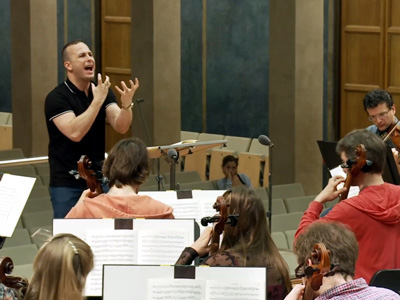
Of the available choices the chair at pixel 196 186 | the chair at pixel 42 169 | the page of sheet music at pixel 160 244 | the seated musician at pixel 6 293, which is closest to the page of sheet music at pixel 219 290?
the seated musician at pixel 6 293

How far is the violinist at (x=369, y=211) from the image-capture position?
17.2 ft

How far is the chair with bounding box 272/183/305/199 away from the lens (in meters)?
10.4

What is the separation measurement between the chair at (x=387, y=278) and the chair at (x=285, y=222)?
372cm

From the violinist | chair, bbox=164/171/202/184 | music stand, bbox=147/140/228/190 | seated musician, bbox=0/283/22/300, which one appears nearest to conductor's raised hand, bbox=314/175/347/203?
the violinist

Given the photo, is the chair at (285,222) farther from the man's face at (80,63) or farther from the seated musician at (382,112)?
the man's face at (80,63)

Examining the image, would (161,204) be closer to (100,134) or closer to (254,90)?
(100,134)

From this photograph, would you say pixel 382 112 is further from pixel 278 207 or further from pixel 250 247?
pixel 250 247

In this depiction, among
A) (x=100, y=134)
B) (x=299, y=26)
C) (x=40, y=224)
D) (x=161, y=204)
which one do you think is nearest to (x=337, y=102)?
(x=299, y=26)

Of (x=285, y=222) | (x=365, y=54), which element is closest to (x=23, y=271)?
(x=285, y=222)

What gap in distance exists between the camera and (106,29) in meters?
15.9

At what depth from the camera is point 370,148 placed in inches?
208

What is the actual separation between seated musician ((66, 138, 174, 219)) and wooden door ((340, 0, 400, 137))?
7.29 m

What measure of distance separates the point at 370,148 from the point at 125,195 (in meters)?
1.35

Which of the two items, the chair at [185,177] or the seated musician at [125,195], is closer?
the seated musician at [125,195]
